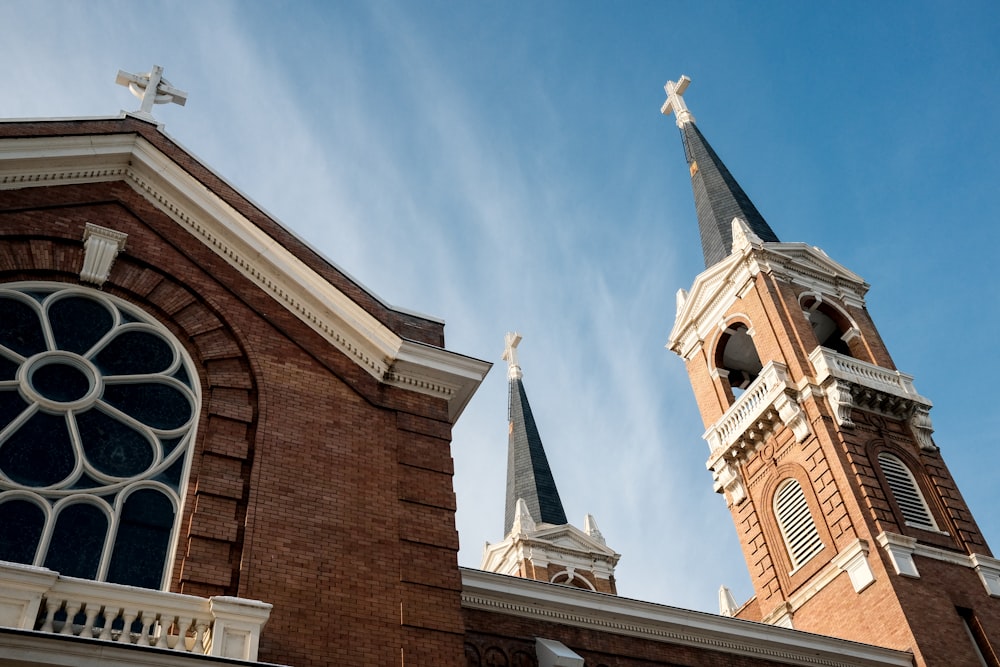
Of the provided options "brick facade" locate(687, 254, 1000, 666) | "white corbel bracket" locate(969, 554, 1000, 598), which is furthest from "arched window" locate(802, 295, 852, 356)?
"white corbel bracket" locate(969, 554, 1000, 598)

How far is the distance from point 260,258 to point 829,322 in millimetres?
20152

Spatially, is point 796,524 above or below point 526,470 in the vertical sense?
below

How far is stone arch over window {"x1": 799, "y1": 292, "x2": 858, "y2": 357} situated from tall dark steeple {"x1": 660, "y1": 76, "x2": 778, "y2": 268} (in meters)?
3.21

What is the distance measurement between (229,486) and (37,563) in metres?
2.14

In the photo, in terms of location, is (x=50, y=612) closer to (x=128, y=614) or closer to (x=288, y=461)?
(x=128, y=614)

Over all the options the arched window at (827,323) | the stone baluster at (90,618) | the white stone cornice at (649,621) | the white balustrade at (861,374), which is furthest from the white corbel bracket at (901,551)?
the stone baluster at (90,618)

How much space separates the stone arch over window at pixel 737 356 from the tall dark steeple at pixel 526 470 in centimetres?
1111

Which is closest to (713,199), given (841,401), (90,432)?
(841,401)

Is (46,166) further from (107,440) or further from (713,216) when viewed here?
(713,216)

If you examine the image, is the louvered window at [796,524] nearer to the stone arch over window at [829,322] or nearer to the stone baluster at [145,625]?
the stone arch over window at [829,322]

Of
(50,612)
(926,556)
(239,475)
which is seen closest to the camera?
(50,612)

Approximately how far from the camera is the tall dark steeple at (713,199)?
31.6m

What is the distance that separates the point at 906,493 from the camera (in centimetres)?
2314

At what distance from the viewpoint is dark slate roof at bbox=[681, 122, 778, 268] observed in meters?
31.5
